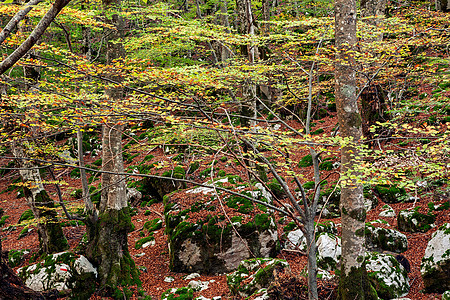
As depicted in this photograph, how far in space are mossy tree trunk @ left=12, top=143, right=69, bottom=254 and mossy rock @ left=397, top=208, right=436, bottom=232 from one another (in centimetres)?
851

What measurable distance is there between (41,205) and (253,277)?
5.39 meters

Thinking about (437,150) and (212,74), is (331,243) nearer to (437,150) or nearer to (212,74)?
(437,150)

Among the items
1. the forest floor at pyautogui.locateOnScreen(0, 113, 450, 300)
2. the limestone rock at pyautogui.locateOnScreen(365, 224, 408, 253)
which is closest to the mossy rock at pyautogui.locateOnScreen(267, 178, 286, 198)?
the forest floor at pyautogui.locateOnScreen(0, 113, 450, 300)

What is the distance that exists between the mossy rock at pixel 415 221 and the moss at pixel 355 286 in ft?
11.2

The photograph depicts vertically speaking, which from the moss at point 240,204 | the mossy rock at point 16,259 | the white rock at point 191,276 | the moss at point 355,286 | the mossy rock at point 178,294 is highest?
the moss at point 355,286

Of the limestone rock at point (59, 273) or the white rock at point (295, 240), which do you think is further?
the white rock at point (295, 240)

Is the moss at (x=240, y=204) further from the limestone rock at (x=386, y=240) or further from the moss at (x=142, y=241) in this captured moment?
the limestone rock at (x=386, y=240)

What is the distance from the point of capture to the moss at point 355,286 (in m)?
4.45

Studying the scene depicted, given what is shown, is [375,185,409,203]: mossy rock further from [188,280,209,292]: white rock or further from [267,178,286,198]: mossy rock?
[188,280,209,292]: white rock

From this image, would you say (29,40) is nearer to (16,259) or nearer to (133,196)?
(16,259)

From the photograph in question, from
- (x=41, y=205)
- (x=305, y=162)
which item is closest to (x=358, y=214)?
(x=41, y=205)

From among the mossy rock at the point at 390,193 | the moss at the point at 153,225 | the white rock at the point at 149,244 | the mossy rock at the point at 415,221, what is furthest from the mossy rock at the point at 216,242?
the mossy rock at the point at 390,193

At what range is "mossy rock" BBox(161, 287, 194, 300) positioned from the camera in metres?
5.71

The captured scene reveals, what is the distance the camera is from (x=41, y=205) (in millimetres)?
6934
